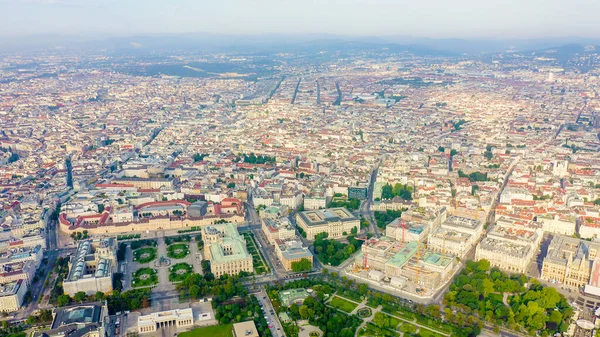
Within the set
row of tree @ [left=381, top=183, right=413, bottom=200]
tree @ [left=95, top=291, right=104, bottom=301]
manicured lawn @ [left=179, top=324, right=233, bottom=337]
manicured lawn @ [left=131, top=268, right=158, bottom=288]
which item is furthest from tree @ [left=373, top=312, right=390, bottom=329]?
row of tree @ [left=381, top=183, right=413, bottom=200]

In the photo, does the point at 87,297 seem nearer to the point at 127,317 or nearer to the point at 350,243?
the point at 127,317

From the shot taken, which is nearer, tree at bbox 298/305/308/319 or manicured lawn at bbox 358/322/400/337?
manicured lawn at bbox 358/322/400/337

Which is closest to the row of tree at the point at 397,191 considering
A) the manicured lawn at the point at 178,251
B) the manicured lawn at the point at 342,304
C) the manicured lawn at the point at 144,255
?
the manicured lawn at the point at 342,304

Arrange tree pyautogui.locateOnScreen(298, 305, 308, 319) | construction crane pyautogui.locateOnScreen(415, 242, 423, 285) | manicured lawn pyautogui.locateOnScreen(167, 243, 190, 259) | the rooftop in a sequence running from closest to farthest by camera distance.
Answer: tree pyautogui.locateOnScreen(298, 305, 308, 319) < construction crane pyautogui.locateOnScreen(415, 242, 423, 285) < manicured lawn pyautogui.locateOnScreen(167, 243, 190, 259) < the rooftop

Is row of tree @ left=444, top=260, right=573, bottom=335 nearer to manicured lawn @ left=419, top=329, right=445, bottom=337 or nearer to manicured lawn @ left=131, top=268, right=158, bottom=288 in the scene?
manicured lawn @ left=419, top=329, right=445, bottom=337

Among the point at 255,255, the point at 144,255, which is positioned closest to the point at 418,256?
the point at 255,255

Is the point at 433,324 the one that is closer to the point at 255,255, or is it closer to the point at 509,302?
the point at 509,302

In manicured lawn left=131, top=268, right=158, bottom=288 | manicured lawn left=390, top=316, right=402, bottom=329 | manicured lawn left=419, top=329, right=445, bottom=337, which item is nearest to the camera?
manicured lawn left=419, top=329, right=445, bottom=337

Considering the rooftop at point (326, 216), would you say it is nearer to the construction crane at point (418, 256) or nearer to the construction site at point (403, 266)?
the construction site at point (403, 266)
